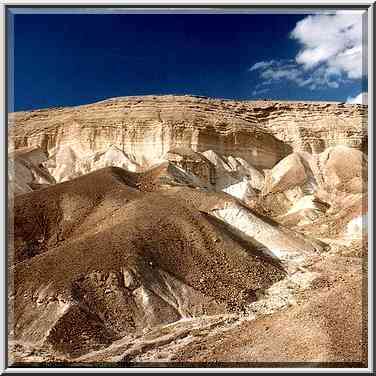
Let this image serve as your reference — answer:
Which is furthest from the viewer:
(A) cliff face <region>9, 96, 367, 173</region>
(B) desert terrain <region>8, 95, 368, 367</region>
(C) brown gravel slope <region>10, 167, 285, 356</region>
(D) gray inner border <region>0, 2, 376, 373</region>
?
(A) cliff face <region>9, 96, 367, 173</region>

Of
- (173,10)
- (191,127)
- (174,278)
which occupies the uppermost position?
(191,127)

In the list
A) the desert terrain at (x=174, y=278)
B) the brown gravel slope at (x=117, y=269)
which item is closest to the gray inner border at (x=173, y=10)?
the desert terrain at (x=174, y=278)

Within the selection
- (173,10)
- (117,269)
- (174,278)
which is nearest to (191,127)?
(174,278)

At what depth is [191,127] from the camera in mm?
30531

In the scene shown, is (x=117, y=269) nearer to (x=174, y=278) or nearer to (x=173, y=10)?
(x=174, y=278)

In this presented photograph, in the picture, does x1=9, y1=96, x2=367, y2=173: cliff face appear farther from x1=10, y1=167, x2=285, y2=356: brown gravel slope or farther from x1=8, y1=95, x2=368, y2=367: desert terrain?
x1=10, y1=167, x2=285, y2=356: brown gravel slope

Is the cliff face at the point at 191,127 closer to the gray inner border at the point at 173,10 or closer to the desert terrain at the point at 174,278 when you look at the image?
the desert terrain at the point at 174,278

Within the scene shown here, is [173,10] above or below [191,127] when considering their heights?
below

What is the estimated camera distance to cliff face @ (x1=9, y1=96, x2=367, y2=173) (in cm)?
3056

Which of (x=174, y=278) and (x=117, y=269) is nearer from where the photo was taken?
(x=117, y=269)

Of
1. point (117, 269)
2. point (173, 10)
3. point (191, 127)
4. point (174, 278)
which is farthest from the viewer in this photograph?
point (191, 127)

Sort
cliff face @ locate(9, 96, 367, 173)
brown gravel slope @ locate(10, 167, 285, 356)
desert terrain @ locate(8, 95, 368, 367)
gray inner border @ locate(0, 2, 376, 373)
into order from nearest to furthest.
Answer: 1. gray inner border @ locate(0, 2, 376, 373)
2. desert terrain @ locate(8, 95, 368, 367)
3. brown gravel slope @ locate(10, 167, 285, 356)
4. cliff face @ locate(9, 96, 367, 173)

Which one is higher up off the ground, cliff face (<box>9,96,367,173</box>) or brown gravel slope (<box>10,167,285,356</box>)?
cliff face (<box>9,96,367,173</box>)

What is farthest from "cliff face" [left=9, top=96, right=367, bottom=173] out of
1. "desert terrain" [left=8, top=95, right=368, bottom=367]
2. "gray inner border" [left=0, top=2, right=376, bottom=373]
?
"gray inner border" [left=0, top=2, right=376, bottom=373]
